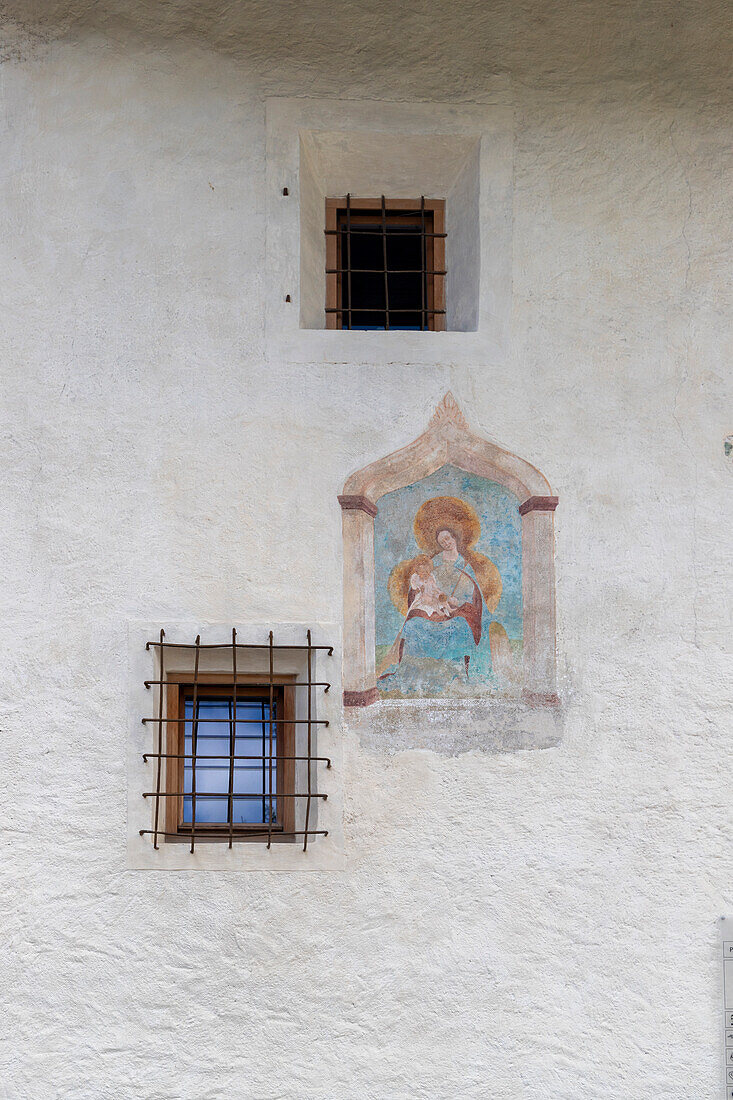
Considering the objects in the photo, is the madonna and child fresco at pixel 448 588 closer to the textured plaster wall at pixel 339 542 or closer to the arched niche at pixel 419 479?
the arched niche at pixel 419 479

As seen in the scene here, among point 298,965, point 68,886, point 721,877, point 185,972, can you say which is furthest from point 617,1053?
point 68,886

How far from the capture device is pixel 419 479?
12.4 feet

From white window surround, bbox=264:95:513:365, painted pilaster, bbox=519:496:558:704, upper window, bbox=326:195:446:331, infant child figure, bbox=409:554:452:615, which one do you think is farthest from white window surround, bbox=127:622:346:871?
upper window, bbox=326:195:446:331

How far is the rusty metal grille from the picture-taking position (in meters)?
3.60

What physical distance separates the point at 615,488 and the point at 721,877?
1.31m

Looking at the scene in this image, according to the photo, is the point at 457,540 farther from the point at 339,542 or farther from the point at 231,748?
the point at 231,748

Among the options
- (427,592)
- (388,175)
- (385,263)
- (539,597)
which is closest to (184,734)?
(427,592)

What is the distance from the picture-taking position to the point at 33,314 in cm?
376

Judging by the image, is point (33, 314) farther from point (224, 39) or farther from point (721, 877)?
point (721, 877)

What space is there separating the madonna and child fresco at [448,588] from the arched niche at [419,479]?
3cm

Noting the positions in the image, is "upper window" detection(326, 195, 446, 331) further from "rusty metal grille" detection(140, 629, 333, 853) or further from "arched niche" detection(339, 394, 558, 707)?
"rusty metal grille" detection(140, 629, 333, 853)

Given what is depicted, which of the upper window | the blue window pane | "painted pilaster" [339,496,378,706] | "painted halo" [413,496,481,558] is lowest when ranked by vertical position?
the blue window pane

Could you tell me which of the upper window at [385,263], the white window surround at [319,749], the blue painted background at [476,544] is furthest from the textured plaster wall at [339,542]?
the upper window at [385,263]

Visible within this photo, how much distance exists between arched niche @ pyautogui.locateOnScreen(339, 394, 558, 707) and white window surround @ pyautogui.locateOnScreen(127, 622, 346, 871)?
3.2 inches
